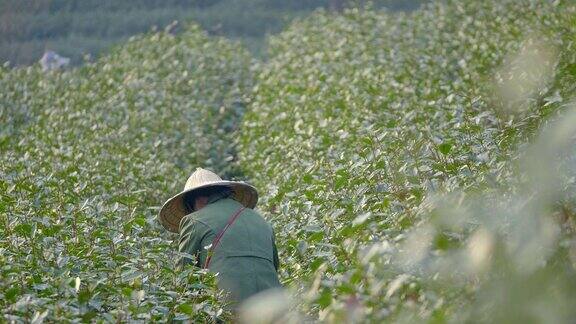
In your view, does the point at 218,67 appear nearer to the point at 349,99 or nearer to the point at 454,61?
the point at 454,61

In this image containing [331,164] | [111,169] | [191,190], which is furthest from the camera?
[111,169]

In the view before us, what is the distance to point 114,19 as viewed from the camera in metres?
19.0

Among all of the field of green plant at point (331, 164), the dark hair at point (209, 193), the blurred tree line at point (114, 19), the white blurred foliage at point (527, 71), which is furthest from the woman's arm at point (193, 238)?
the blurred tree line at point (114, 19)

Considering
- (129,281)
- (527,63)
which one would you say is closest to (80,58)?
(527,63)

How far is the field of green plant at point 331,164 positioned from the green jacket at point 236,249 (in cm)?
16

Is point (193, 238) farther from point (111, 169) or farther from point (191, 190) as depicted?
point (111, 169)

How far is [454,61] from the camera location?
11.1 metres

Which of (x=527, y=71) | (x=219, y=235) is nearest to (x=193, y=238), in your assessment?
(x=219, y=235)

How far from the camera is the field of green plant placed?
3027 mm

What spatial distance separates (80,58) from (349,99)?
9356 millimetres

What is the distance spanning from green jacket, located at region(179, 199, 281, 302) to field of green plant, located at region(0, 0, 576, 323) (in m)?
0.16

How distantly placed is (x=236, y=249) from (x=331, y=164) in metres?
1.51

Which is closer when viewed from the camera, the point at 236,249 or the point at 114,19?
the point at 236,249

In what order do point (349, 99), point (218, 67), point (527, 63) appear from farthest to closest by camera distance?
point (218, 67) → point (349, 99) → point (527, 63)
